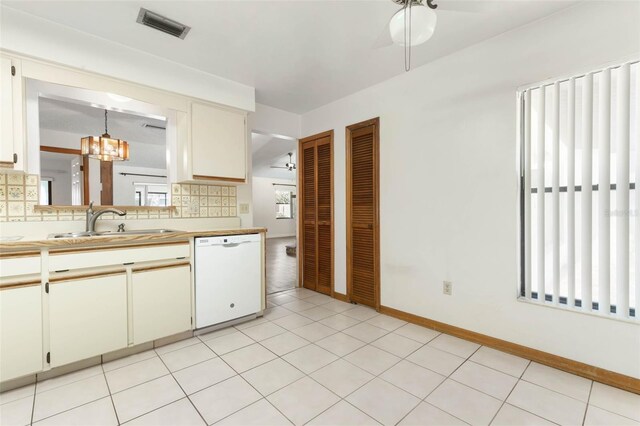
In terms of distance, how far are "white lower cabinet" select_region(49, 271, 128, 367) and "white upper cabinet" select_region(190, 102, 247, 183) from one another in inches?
46.4

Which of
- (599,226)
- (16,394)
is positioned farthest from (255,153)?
(599,226)

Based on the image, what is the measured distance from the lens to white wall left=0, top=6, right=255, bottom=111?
1914 mm

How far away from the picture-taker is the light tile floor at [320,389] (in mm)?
1489

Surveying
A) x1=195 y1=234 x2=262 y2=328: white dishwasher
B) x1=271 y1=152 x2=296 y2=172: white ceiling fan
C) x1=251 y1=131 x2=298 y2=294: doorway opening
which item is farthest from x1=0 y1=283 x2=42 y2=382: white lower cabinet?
x1=271 y1=152 x2=296 y2=172: white ceiling fan

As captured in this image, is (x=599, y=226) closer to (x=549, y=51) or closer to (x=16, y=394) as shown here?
(x=549, y=51)

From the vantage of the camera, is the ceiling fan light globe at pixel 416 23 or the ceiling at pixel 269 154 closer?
the ceiling fan light globe at pixel 416 23

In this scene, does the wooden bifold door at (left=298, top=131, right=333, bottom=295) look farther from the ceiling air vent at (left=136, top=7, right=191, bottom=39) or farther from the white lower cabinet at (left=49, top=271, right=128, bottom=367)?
the white lower cabinet at (left=49, top=271, right=128, bottom=367)

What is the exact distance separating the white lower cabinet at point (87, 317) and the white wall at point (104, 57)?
1.62m

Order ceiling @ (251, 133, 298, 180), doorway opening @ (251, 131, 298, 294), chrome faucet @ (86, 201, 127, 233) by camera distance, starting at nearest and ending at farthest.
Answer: chrome faucet @ (86, 201, 127, 233) < ceiling @ (251, 133, 298, 180) < doorway opening @ (251, 131, 298, 294)

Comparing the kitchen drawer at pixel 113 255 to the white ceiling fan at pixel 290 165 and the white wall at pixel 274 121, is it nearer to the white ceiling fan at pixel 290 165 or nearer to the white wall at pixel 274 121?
the white wall at pixel 274 121

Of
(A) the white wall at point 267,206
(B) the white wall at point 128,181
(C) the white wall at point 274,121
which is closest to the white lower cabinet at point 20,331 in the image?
(B) the white wall at point 128,181

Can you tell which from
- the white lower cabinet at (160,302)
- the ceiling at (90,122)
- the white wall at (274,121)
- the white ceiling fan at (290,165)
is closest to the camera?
the white lower cabinet at (160,302)

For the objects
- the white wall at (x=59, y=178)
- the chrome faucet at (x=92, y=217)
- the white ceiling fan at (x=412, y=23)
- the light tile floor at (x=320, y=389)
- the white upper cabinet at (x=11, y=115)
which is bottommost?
the light tile floor at (x=320, y=389)

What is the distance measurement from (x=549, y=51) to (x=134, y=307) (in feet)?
11.6
